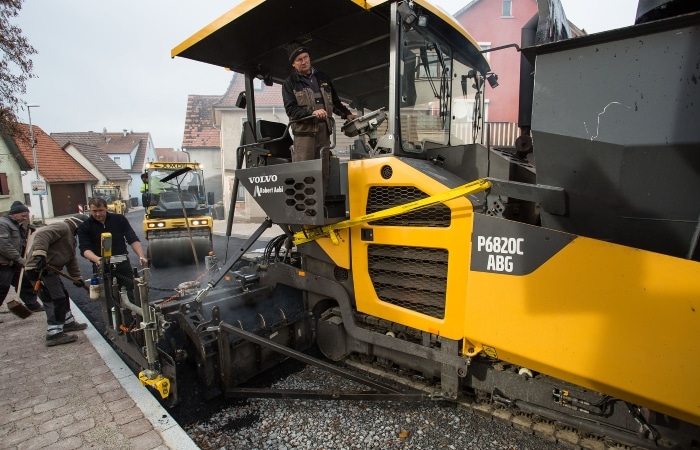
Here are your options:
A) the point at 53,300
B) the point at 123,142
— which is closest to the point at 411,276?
the point at 53,300

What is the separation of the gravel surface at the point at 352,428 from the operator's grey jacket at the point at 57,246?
10.0 ft

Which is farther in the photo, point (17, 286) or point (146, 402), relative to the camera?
point (17, 286)

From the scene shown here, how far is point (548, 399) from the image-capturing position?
2.35 meters

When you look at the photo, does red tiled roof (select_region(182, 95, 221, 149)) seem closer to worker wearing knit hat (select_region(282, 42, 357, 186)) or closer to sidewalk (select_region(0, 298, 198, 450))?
sidewalk (select_region(0, 298, 198, 450))

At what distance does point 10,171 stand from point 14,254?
23505 mm

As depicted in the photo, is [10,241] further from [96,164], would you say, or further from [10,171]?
[96,164]

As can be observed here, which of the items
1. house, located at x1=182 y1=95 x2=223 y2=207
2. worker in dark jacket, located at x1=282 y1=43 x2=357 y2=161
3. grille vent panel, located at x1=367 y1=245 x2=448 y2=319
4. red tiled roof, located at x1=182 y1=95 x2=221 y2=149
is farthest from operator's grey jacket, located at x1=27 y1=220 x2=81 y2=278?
red tiled roof, located at x1=182 y1=95 x2=221 y2=149

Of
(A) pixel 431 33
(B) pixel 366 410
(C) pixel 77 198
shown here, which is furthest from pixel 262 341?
(C) pixel 77 198

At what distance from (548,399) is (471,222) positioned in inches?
46.5

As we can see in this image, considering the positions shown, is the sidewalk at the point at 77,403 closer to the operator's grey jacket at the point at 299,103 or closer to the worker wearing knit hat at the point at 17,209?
the worker wearing knit hat at the point at 17,209

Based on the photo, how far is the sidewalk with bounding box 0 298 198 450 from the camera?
2658 millimetres

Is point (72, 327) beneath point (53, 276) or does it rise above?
beneath

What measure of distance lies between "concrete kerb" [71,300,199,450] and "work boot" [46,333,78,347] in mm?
192

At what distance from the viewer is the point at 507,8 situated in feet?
63.2
